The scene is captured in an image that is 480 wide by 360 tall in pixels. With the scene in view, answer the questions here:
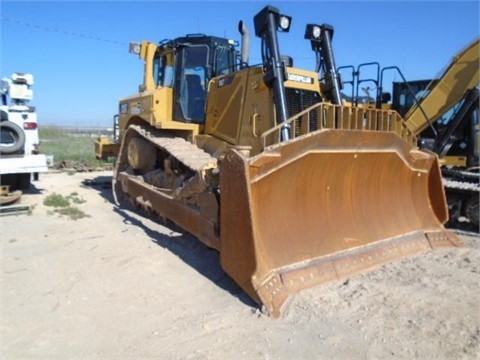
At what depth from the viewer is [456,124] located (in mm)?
7547

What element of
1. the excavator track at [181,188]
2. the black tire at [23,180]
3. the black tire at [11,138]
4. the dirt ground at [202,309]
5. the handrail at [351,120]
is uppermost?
the handrail at [351,120]

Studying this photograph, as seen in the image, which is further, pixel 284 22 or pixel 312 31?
pixel 312 31

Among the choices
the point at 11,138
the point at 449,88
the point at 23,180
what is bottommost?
the point at 23,180

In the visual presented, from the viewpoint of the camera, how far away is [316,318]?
339 centimetres

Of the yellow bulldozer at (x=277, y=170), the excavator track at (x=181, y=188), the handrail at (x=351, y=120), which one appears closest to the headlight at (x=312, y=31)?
the yellow bulldozer at (x=277, y=170)

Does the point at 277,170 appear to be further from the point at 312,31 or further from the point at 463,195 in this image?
the point at 463,195

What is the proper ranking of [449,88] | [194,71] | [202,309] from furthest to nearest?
1. [449,88]
2. [194,71]
3. [202,309]

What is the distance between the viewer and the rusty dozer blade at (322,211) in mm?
3704

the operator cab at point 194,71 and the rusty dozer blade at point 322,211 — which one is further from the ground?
the operator cab at point 194,71

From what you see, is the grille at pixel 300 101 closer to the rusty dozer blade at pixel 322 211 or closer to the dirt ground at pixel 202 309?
the rusty dozer blade at pixel 322 211

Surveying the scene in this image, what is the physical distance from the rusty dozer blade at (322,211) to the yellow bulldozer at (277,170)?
0.01 metres

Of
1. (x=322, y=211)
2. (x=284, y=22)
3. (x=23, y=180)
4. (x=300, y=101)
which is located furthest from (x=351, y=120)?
(x=23, y=180)

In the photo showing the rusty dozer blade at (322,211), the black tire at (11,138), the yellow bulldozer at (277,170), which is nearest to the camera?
the rusty dozer blade at (322,211)

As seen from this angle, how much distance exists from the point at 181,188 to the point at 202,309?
1.83m
